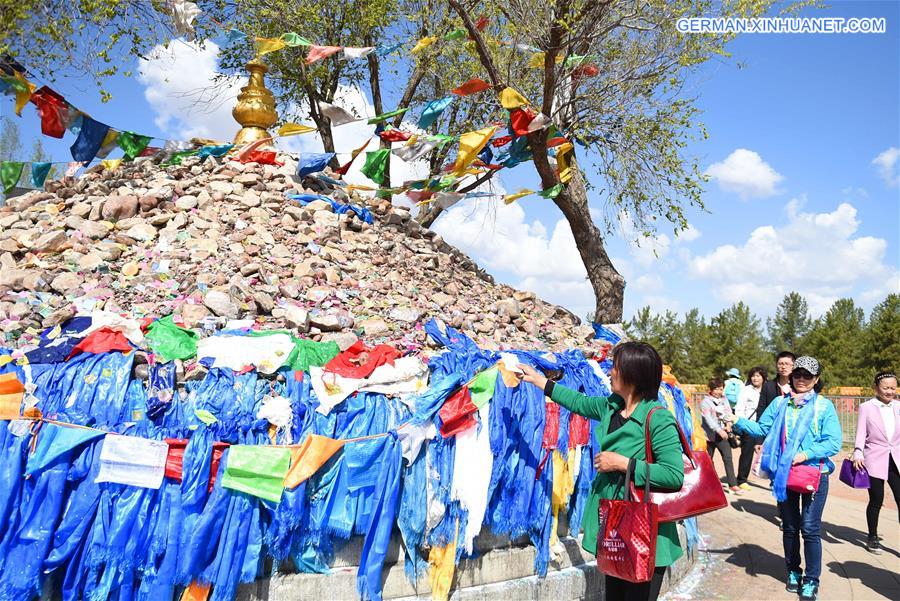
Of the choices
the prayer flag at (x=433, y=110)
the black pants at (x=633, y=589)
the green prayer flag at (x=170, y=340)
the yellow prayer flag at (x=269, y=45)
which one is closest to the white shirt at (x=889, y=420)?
the black pants at (x=633, y=589)

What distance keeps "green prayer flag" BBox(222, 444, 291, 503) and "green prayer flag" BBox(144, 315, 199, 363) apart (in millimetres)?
817

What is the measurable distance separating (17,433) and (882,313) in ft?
104

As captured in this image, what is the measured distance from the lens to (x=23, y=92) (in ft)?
23.6

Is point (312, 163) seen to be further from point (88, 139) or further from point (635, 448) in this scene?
point (635, 448)

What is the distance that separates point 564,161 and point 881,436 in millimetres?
4205

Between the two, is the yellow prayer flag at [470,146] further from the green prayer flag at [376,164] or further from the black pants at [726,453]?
the black pants at [726,453]

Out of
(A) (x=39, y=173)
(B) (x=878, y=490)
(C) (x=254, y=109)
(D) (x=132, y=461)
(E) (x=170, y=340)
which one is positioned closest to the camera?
(D) (x=132, y=461)

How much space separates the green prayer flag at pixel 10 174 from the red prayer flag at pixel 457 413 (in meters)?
7.33

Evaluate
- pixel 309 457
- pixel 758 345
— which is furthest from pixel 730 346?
pixel 309 457

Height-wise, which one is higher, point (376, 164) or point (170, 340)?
point (376, 164)

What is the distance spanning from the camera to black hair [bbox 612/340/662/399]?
8.45ft

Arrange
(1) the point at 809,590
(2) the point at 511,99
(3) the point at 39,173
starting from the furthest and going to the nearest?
(3) the point at 39,173 < (2) the point at 511,99 < (1) the point at 809,590

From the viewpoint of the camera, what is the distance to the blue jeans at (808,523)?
153 inches

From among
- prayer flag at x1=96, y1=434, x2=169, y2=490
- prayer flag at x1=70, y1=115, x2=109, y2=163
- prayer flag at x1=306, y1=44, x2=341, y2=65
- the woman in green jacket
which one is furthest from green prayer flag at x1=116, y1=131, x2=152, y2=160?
the woman in green jacket
